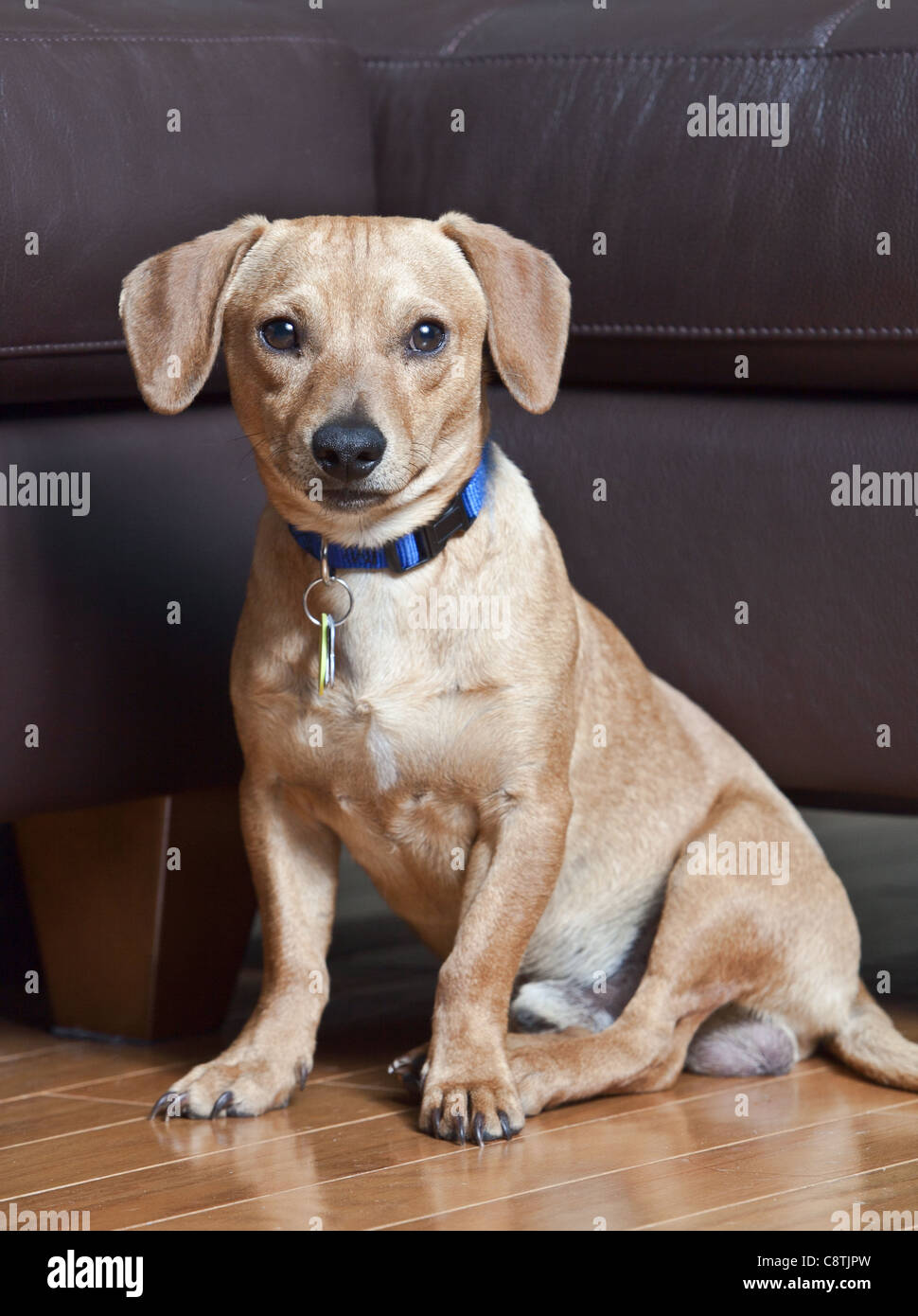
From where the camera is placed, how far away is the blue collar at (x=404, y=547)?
2.18 m

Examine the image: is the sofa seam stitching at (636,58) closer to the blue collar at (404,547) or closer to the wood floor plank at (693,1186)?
the blue collar at (404,547)

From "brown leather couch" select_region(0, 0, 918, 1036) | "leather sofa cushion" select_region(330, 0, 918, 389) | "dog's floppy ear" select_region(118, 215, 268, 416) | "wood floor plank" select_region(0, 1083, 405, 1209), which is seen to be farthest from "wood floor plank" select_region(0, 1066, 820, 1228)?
"leather sofa cushion" select_region(330, 0, 918, 389)

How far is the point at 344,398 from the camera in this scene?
6.48 feet

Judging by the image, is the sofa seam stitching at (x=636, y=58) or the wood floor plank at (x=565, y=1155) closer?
the wood floor plank at (x=565, y=1155)

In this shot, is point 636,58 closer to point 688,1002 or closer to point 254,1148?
point 688,1002

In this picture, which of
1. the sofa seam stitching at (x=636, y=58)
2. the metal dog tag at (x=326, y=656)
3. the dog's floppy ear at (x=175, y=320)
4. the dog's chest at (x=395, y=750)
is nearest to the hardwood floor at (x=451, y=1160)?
the dog's chest at (x=395, y=750)

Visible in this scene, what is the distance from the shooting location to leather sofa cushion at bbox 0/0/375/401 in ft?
7.23

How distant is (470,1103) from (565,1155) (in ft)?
0.42

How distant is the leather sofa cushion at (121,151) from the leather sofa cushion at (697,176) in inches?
9.7

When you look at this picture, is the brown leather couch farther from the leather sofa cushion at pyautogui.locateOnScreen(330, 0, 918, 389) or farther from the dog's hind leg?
the dog's hind leg

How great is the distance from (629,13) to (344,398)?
3.44 feet

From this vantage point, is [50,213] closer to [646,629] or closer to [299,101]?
[299,101]

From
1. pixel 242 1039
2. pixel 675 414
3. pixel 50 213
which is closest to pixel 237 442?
pixel 50 213

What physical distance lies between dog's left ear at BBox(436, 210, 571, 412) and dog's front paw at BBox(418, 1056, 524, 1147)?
32.2 inches
